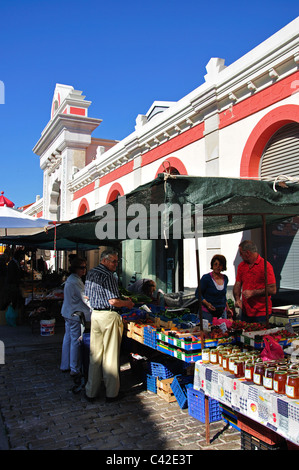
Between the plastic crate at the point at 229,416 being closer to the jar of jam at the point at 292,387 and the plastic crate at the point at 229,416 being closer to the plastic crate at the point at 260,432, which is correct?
the plastic crate at the point at 260,432

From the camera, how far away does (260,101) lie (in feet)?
22.5

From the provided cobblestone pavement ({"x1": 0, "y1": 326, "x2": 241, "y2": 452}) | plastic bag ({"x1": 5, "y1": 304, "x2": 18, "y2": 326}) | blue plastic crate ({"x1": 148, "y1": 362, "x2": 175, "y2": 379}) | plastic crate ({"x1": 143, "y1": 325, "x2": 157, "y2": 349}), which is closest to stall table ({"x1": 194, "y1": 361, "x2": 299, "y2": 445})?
cobblestone pavement ({"x1": 0, "y1": 326, "x2": 241, "y2": 452})

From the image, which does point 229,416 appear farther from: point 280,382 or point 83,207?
point 83,207

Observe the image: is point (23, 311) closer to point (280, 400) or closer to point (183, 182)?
point (183, 182)

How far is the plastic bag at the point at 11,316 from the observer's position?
959 centimetres

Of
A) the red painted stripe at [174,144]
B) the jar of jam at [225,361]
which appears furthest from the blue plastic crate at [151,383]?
the red painted stripe at [174,144]

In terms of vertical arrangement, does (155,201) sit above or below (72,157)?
below

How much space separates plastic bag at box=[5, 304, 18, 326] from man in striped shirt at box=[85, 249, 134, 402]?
224 inches

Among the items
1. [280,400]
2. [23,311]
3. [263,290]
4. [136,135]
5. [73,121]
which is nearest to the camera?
[280,400]

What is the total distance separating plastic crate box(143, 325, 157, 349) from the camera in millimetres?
4453

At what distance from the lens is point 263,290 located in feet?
16.0

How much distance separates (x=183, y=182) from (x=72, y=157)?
1633 centimetres

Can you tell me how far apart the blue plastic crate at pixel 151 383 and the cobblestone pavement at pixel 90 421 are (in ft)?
0.19

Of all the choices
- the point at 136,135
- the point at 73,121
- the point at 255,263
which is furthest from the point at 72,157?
the point at 255,263
